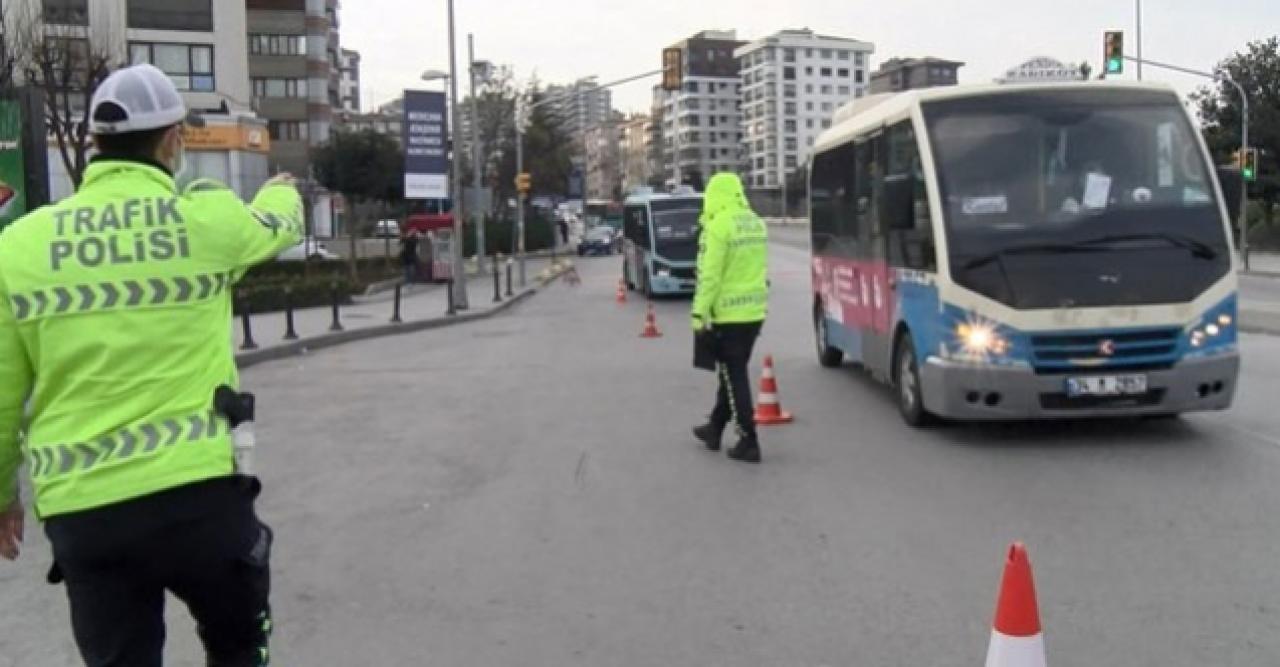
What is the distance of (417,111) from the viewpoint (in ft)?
94.1

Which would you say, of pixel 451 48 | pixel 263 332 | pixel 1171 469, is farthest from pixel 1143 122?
pixel 451 48

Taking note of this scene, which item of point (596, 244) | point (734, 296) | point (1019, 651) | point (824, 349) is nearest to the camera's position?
point (1019, 651)

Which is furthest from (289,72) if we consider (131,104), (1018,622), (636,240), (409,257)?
(1018,622)

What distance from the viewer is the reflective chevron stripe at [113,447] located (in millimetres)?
2945

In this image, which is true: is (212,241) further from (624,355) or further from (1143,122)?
(624,355)

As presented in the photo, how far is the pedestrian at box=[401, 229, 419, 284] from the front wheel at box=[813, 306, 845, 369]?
24.6 metres

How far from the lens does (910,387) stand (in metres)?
10.5

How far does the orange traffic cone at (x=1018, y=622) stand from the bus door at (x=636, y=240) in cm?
2698

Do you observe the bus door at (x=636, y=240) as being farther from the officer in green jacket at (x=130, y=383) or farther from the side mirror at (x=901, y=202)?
the officer in green jacket at (x=130, y=383)

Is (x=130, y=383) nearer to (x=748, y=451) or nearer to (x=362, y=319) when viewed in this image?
(x=748, y=451)

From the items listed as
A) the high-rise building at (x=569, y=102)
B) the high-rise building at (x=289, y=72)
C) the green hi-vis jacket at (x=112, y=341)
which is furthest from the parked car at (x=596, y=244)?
the green hi-vis jacket at (x=112, y=341)

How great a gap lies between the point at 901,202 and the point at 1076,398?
2115mm

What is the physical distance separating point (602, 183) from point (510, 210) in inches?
3899

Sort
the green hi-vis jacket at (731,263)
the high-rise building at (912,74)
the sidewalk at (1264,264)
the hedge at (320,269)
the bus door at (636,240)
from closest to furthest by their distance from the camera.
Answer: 1. the green hi-vis jacket at (731,263)
2. the bus door at (636,240)
3. the hedge at (320,269)
4. the sidewalk at (1264,264)
5. the high-rise building at (912,74)
